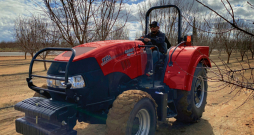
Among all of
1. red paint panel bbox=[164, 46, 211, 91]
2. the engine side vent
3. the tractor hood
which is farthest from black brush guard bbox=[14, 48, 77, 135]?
red paint panel bbox=[164, 46, 211, 91]

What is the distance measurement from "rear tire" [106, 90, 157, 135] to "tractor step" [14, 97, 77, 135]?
516 mm

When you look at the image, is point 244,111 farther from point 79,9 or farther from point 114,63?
point 79,9

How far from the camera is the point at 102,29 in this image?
6.35 metres

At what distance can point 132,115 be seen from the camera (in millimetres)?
2660

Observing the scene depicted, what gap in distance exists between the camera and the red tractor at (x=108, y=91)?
2.57m

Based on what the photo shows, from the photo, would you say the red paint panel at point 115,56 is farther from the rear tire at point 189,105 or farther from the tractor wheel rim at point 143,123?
the rear tire at point 189,105

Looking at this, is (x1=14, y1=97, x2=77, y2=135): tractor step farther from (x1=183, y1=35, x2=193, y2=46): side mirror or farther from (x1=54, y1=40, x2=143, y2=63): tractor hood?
(x1=183, y1=35, x2=193, y2=46): side mirror

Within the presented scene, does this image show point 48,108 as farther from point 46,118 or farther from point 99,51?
point 99,51

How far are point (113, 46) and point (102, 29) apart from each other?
3.39 m

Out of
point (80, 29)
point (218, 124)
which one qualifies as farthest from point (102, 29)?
point (218, 124)

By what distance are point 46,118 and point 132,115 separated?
3.54 feet

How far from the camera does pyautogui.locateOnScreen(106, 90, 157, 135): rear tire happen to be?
99.7 inches

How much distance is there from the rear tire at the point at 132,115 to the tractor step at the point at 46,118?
1.69ft

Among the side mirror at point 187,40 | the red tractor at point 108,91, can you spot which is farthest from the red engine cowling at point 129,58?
the side mirror at point 187,40
